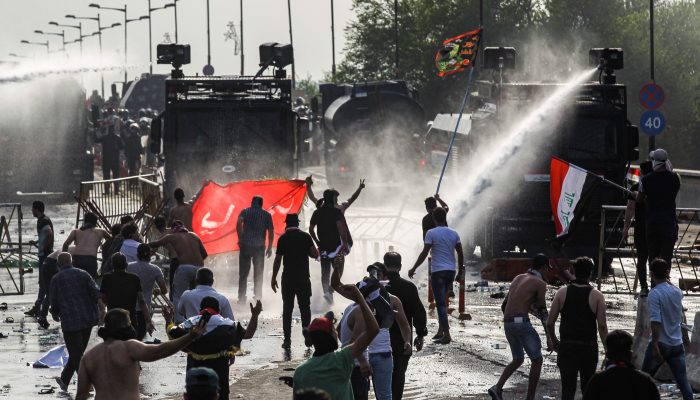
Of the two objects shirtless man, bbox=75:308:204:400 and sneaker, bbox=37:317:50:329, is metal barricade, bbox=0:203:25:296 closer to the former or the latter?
sneaker, bbox=37:317:50:329

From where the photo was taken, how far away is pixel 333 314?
11.6m

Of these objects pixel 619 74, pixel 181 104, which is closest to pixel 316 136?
pixel 619 74

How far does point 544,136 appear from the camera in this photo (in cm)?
2769

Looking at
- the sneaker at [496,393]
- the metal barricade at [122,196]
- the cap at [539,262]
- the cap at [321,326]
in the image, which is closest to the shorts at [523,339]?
the sneaker at [496,393]

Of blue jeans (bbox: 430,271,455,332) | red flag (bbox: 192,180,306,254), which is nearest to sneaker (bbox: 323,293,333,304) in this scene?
red flag (bbox: 192,180,306,254)

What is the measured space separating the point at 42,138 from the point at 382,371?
31.9 m

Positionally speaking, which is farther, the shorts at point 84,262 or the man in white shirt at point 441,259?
the shorts at point 84,262

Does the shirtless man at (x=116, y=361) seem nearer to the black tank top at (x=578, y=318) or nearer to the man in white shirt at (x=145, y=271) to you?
the black tank top at (x=578, y=318)

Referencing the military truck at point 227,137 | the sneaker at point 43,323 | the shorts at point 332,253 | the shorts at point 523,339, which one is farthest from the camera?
the military truck at point 227,137

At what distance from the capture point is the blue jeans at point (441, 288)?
18.9 m

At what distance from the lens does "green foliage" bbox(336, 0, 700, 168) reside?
A: 3046 inches

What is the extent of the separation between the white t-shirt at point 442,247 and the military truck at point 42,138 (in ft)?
Result: 81.7

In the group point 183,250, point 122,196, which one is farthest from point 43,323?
point 122,196

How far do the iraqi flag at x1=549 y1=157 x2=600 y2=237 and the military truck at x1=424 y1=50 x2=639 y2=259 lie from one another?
8.06 meters
